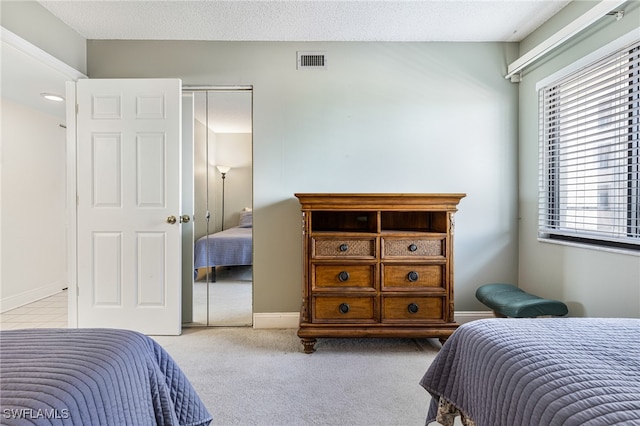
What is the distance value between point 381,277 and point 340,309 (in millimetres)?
372

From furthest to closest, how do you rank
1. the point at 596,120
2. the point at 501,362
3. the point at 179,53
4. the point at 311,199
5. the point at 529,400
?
the point at 179,53 → the point at 311,199 → the point at 596,120 → the point at 501,362 → the point at 529,400

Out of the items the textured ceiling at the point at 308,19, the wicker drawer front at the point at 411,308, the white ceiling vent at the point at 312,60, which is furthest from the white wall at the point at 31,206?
the wicker drawer front at the point at 411,308

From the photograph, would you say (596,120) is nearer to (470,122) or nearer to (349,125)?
(470,122)

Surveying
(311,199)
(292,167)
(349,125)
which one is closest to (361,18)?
(349,125)

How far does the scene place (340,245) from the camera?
2383 millimetres

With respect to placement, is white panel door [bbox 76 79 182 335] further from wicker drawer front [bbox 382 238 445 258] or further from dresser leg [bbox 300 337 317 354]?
wicker drawer front [bbox 382 238 445 258]

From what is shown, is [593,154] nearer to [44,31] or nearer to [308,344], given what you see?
[308,344]

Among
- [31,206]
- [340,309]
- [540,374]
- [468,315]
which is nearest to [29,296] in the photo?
[31,206]

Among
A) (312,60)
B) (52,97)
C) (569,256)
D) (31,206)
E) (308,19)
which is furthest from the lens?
(31,206)

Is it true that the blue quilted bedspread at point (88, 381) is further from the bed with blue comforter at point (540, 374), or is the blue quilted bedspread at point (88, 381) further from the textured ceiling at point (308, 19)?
the textured ceiling at point (308, 19)

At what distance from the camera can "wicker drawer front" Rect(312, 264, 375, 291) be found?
2383mm

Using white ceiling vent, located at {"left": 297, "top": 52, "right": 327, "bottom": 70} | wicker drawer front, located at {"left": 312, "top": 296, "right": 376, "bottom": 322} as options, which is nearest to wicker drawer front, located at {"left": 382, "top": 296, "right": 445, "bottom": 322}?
wicker drawer front, located at {"left": 312, "top": 296, "right": 376, "bottom": 322}

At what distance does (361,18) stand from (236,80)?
3.69 feet

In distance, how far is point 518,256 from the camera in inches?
114
